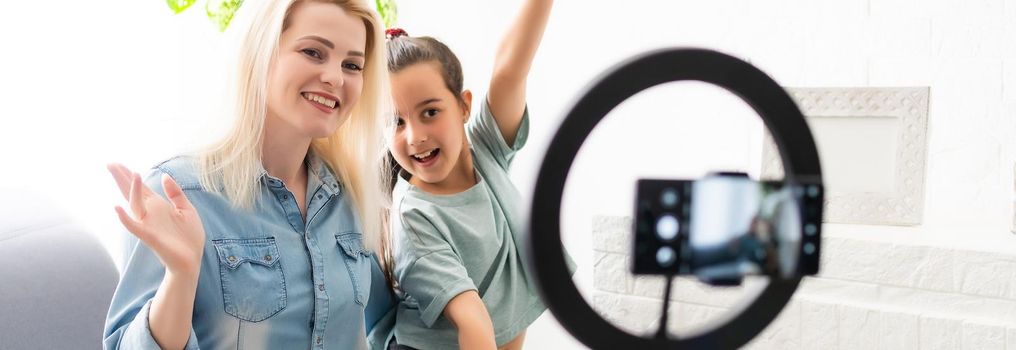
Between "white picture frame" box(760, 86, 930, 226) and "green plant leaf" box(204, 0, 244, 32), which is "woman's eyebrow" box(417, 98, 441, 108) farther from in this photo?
"white picture frame" box(760, 86, 930, 226)

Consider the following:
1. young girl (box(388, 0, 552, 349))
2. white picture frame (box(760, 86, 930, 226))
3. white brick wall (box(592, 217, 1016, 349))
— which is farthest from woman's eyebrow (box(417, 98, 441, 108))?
white picture frame (box(760, 86, 930, 226))

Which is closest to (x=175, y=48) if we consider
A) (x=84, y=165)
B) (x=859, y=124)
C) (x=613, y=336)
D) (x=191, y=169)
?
(x=84, y=165)

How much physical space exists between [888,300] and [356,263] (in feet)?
3.90

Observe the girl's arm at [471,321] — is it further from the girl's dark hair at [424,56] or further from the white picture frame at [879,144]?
the white picture frame at [879,144]

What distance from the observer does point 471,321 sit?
0.97 metres

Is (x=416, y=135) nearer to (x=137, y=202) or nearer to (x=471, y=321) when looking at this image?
(x=471, y=321)

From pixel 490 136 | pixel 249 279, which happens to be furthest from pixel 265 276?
pixel 490 136

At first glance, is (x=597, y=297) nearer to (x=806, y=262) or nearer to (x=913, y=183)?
(x=913, y=183)

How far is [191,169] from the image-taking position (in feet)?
3.52

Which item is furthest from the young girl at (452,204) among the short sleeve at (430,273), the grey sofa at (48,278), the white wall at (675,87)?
the white wall at (675,87)

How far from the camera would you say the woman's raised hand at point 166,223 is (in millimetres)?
816

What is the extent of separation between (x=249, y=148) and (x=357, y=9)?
23 centimetres

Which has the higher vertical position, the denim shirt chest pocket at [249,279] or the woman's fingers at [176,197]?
the woman's fingers at [176,197]

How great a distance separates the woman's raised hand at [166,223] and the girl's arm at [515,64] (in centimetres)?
39
